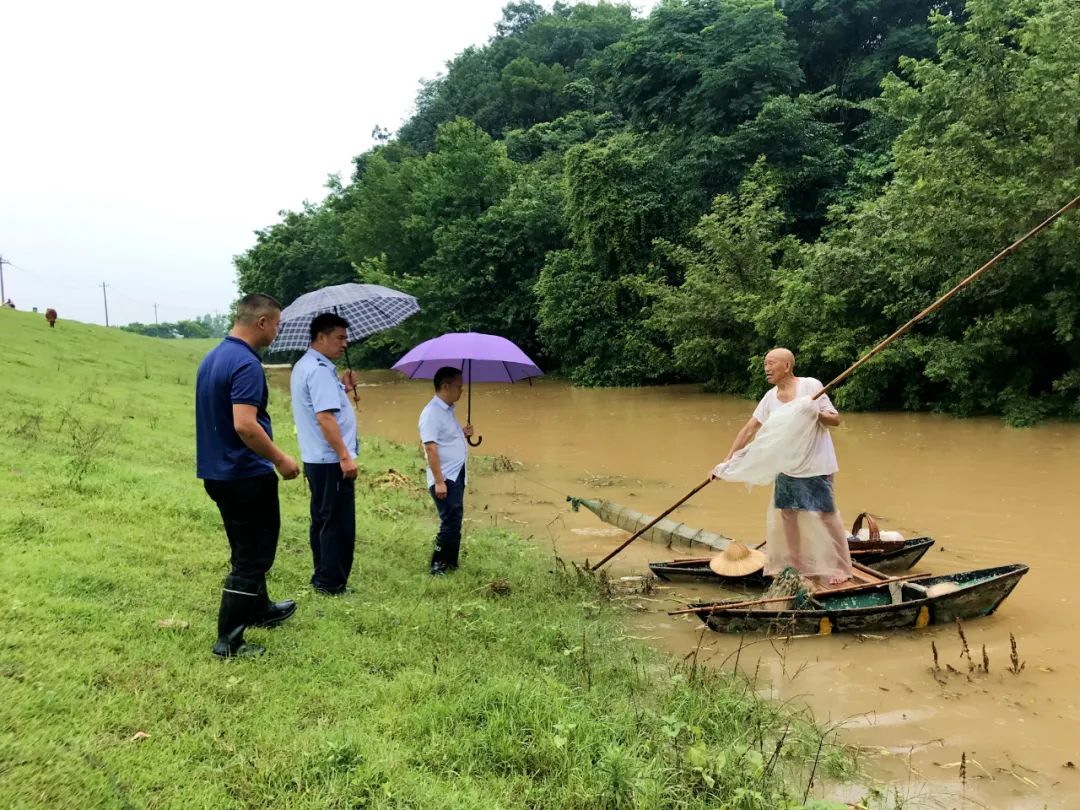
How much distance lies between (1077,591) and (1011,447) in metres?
7.16

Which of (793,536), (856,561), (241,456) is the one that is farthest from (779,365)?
(241,456)

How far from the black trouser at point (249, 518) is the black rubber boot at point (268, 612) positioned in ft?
1.09

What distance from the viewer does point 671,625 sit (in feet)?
19.2

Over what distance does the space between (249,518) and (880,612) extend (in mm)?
4416

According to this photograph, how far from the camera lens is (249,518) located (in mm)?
3875

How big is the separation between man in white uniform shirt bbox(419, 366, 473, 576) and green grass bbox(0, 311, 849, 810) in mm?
287

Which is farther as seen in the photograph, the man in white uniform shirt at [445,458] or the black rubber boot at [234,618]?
the man in white uniform shirt at [445,458]

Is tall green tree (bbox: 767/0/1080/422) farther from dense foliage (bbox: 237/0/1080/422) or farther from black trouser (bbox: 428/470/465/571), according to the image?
black trouser (bbox: 428/470/465/571)

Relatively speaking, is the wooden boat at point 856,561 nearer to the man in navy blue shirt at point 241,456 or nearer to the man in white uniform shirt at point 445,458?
the man in white uniform shirt at point 445,458

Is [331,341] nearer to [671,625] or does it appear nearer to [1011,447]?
[671,625]

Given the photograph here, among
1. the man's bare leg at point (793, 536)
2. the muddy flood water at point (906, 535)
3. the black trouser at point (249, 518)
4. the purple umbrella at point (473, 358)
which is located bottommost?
the muddy flood water at point (906, 535)

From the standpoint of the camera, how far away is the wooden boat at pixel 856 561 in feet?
22.0

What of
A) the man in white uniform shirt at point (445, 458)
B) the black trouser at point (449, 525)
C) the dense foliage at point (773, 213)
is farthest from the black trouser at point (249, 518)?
the dense foliage at point (773, 213)

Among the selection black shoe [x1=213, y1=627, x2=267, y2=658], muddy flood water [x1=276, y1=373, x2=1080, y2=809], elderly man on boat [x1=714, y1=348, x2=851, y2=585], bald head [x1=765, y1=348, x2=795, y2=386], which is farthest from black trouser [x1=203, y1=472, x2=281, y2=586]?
bald head [x1=765, y1=348, x2=795, y2=386]
